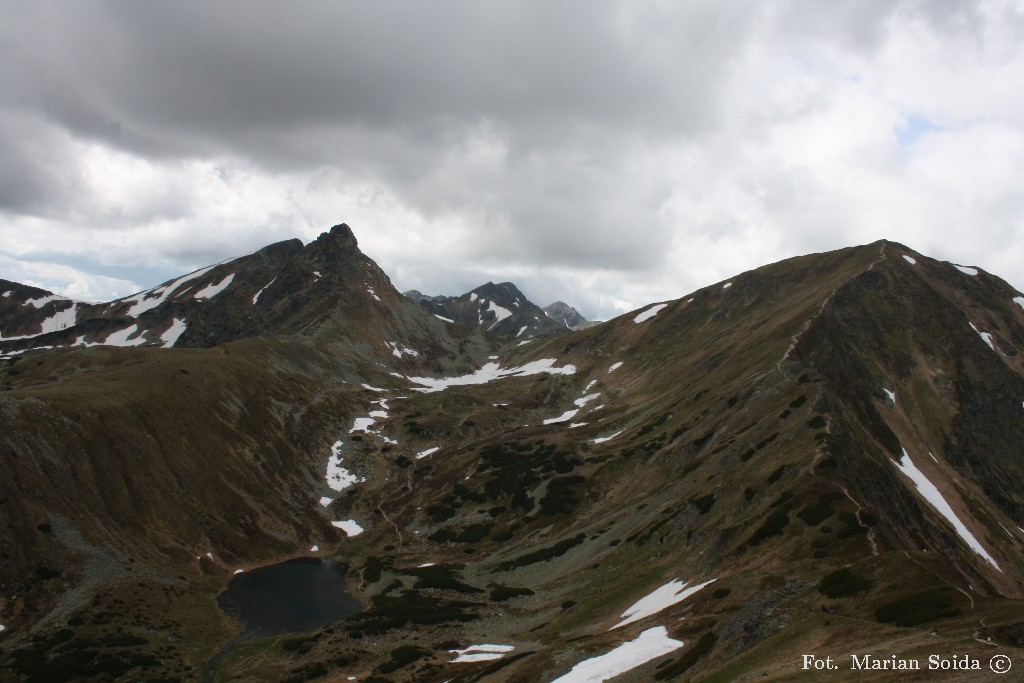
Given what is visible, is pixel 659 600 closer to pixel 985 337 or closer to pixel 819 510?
pixel 819 510

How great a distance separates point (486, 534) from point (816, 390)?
175ft

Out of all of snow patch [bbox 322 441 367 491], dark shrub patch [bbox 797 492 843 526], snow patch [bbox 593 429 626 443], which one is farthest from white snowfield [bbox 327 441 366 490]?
dark shrub patch [bbox 797 492 843 526]

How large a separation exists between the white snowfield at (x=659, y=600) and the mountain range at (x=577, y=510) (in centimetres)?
33

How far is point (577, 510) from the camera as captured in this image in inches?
3782

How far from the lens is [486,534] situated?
99.4 m

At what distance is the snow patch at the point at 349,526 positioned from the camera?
108550mm

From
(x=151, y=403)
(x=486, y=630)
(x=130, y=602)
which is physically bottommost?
(x=486, y=630)

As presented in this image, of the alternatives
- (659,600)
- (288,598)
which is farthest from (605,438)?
(659,600)

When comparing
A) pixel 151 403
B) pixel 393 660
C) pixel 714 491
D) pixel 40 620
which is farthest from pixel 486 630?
pixel 151 403

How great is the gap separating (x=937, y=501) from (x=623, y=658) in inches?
2212

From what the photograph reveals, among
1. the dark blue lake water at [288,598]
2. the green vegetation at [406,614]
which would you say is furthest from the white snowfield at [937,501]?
the dark blue lake water at [288,598]

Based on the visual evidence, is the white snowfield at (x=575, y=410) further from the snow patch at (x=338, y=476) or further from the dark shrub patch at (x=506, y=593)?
the dark shrub patch at (x=506, y=593)

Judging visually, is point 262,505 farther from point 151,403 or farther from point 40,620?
point 40,620

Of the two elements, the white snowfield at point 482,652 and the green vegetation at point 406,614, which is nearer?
the white snowfield at point 482,652
